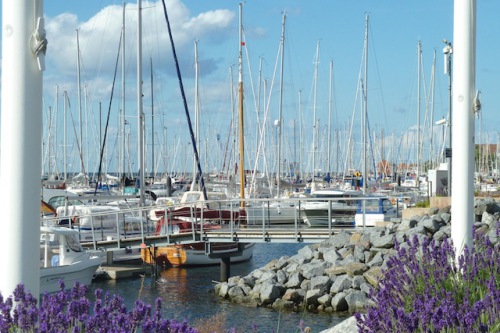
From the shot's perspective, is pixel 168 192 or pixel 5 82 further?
pixel 168 192

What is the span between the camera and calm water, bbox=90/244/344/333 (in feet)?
61.0

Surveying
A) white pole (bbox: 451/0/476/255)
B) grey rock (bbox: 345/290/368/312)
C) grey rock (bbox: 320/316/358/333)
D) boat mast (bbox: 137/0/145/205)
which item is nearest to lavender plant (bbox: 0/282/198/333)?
grey rock (bbox: 320/316/358/333)

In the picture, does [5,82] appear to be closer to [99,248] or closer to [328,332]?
[328,332]

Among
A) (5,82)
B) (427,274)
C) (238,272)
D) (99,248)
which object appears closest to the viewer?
(5,82)

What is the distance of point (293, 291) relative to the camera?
21078mm

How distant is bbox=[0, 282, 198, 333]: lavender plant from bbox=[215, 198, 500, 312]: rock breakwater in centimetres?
1492

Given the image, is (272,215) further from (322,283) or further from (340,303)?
(340,303)

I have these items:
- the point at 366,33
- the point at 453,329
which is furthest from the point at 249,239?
the point at 366,33

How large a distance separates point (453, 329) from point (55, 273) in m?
18.3

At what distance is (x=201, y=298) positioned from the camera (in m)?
23.8

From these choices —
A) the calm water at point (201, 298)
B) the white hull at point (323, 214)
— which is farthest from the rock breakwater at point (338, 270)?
the white hull at point (323, 214)

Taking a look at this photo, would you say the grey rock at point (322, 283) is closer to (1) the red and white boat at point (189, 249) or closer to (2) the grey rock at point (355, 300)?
(2) the grey rock at point (355, 300)

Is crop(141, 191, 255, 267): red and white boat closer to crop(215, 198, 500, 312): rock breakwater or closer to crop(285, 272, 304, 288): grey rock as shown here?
crop(215, 198, 500, 312): rock breakwater

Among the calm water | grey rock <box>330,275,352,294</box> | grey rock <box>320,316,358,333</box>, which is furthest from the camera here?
grey rock <box>330,275,352,294</box>
